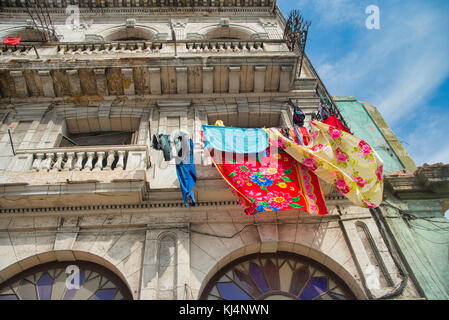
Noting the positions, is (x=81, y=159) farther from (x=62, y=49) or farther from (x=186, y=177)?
(x=62, y=49)

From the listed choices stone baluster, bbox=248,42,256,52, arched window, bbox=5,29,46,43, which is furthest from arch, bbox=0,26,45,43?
stone baluster, bbox=248,42,256,52

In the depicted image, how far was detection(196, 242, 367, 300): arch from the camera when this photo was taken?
658 cm

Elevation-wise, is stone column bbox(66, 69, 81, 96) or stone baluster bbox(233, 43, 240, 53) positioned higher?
stone baluster bbox(233, 43, 240, 53)

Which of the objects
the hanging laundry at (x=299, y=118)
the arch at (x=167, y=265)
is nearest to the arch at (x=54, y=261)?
the arch at (x=167, y=265)

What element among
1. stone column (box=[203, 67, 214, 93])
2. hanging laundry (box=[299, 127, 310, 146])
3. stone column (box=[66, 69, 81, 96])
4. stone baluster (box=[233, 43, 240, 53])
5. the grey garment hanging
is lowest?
the grey garment hanging

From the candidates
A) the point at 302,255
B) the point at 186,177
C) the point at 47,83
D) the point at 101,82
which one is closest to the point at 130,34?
the point at 101,82

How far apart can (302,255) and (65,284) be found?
482 cm

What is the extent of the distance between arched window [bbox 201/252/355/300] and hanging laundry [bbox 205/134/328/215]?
1166 mm

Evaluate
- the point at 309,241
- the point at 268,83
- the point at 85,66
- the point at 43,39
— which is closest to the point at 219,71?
the point at 268,83

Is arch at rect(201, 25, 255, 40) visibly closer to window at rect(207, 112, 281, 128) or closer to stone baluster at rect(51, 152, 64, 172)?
window at rect(207, 112, 281, 128)

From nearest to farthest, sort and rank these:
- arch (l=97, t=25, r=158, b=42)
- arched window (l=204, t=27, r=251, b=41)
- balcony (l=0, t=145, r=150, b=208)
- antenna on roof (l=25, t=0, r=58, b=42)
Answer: balcony (l=0, t=145, r=150, b=208)
antenna on roof (l=25, t=0, r=58, b=42)
arch (l=97, t=25, r=158, b=42)
arched window (l=204, t=27, r=251, b=41)
